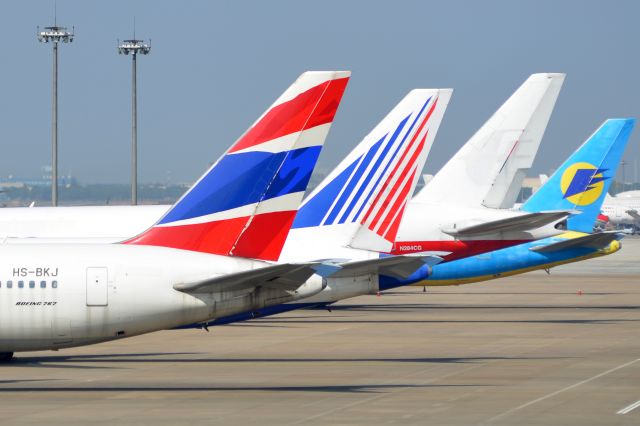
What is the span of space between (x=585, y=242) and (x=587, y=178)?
5736mm

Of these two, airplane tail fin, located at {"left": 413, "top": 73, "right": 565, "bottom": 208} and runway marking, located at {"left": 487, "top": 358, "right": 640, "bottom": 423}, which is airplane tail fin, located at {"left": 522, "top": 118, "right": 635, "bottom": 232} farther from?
runway marking, located at {"left": 487, "top": 358, "right": 640, "bottom": 423}

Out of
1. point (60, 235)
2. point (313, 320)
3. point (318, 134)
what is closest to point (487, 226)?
point (313, 320)

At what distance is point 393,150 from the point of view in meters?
43.3

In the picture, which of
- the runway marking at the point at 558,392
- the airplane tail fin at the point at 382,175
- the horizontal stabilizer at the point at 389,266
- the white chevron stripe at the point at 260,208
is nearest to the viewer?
the runway marking at the point at 558,392

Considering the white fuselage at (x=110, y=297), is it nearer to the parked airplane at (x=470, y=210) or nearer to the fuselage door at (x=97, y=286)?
the fuselage door at (x=97, y=286)

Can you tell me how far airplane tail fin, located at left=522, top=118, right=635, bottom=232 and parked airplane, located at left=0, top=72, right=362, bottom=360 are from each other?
29793mm

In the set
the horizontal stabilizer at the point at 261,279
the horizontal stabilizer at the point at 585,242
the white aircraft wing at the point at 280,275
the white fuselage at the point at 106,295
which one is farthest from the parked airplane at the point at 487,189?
the horizontal stabilizer at the point at 261,279

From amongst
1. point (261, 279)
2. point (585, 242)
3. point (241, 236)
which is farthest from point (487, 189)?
point (261, 279)

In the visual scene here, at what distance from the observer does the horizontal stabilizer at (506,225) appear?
50400 mm

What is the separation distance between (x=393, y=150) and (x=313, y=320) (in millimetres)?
10773

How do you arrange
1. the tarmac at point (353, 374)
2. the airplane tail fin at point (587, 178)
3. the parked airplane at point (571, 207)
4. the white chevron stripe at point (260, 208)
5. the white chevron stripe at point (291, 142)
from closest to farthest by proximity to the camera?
the tarmac at point (353, 374) → the white chevron stripe at point (291, 142) → the white chevron stripe at point (260, 208) → the parked airplane at point (571, 207) → the airplane tail fin at point (587, 178)

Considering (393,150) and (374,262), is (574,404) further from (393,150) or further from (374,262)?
(393,150)

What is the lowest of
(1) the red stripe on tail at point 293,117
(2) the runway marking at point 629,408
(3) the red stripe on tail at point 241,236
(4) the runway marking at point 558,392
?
(2) the runway marking at point 629,408

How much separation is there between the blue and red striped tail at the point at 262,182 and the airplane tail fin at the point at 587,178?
97.2 feet
